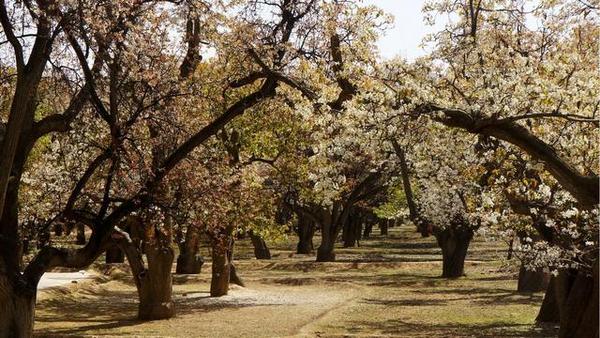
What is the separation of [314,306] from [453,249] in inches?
507

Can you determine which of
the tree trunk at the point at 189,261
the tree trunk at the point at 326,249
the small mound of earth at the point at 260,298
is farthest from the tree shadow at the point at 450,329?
the tree trunk at the point at 326,249

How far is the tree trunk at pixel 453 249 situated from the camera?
33.7 metres

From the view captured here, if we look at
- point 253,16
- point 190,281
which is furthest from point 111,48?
point 190,281

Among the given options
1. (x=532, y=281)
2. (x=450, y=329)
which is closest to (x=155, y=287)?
(x=450, y=329)

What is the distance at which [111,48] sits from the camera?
1220 centimetres

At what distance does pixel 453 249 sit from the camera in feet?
112

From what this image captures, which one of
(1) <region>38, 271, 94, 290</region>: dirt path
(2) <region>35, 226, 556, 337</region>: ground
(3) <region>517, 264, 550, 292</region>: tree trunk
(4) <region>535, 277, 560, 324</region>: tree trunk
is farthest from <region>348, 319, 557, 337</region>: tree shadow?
(1) <region>38, 271, 94, 290</region>: dirt path

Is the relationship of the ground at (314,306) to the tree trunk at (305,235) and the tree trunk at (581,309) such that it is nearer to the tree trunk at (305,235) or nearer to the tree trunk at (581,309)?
the tree trunk at (581,309)

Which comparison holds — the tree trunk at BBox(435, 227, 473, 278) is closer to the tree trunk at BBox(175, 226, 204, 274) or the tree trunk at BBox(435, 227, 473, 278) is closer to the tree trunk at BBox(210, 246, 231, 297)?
the tree trunk at BBox(175, 226, 204, 274)

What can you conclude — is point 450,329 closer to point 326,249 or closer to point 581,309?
point 581,309

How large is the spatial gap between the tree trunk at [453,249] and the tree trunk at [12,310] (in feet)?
78.9

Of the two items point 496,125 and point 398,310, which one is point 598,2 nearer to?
point 496,125

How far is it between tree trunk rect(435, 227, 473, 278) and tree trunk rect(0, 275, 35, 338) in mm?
24055

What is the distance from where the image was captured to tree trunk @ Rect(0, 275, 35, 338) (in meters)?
12.2
